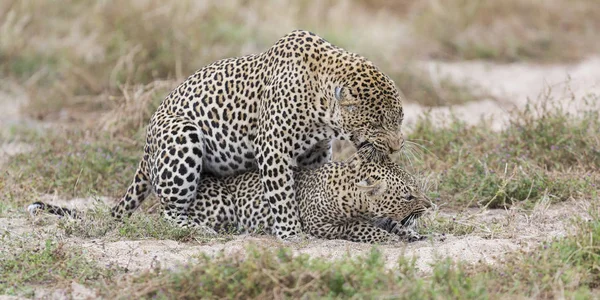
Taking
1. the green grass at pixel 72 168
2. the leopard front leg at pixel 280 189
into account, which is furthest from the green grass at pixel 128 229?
the green grass at pixel 72 168

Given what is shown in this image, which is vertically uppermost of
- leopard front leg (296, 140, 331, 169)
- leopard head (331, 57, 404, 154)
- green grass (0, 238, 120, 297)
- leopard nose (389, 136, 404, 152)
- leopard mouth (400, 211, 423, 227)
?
leopard head (331, 57, 404, 154)

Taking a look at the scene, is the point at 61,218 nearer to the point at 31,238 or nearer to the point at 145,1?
the point at 31,238

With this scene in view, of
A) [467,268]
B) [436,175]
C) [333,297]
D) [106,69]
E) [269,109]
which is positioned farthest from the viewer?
[106,69]

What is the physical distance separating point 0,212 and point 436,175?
3837 mm

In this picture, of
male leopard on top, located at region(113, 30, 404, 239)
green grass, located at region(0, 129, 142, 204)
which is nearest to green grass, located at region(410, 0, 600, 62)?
green grass, located at region(0, 129, 142, 204)

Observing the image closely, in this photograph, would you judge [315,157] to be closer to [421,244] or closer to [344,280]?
[421,244]

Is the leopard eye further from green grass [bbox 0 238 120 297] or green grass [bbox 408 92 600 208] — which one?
green grass [bbox 0 238 120 297]

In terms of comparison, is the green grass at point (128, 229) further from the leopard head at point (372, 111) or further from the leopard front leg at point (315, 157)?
the leopard head at point (372, 111)

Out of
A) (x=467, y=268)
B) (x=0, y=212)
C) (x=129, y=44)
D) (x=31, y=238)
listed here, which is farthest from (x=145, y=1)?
(x=467, y=268)

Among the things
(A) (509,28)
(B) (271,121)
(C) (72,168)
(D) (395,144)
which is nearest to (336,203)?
(D) (395,144)

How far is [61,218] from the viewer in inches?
275

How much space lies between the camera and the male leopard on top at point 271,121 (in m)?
6.54

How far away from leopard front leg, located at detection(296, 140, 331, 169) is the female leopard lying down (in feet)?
0.53

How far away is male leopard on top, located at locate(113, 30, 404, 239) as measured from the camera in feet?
21.5
